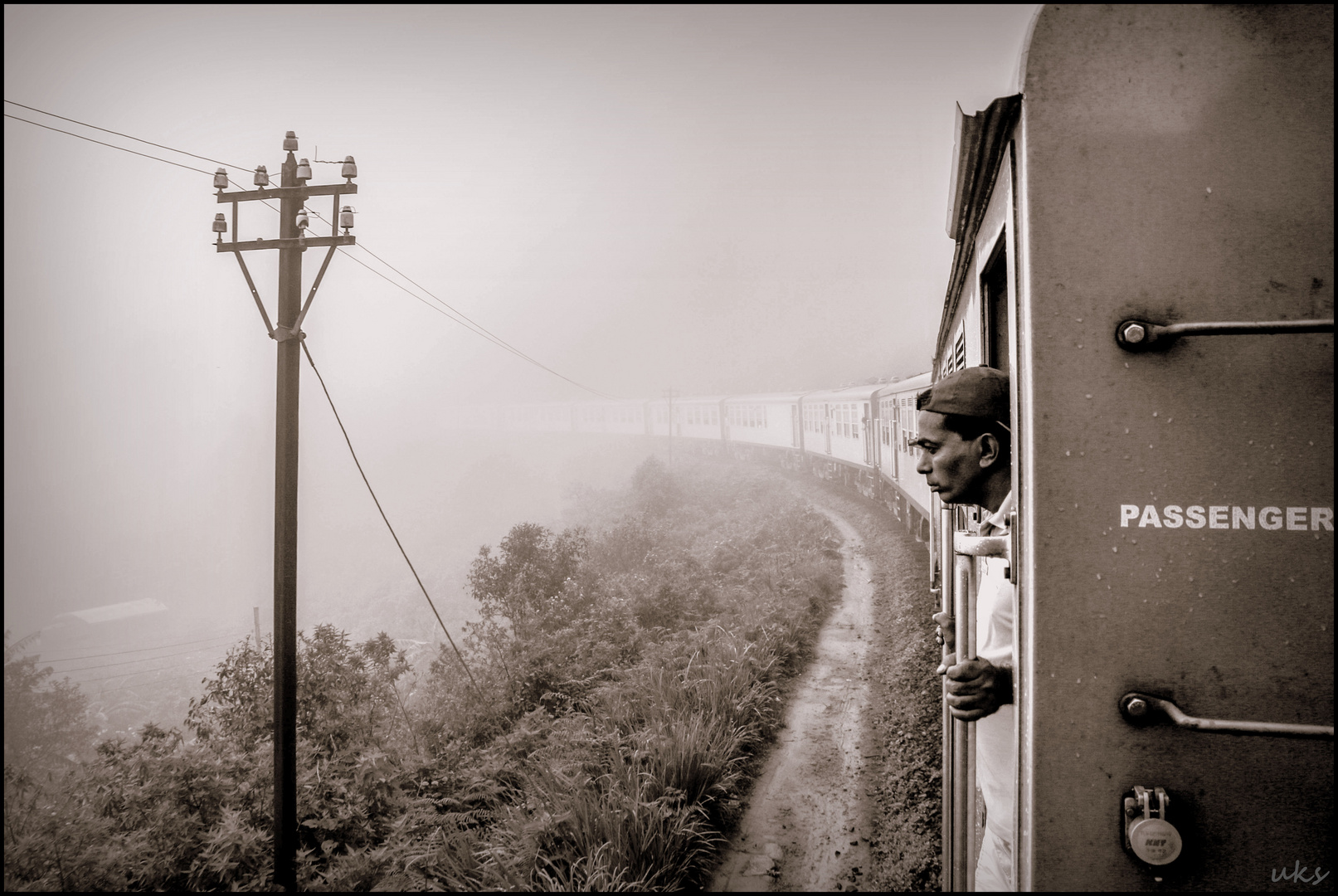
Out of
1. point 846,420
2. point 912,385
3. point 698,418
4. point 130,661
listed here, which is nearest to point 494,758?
point 912,385

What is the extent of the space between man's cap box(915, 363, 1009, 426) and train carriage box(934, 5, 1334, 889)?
437 mm

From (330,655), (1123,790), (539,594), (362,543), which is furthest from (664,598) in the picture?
(362,543)

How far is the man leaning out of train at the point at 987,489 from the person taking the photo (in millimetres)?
1854

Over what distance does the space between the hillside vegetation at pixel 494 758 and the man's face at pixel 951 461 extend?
13.9ft

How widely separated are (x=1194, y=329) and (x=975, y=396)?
0.66 m

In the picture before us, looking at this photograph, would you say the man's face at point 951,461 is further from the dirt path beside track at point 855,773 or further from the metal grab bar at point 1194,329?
the dirt path beside track at point 855,773

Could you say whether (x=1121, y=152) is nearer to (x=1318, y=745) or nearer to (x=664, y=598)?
(x=1318, y=745)

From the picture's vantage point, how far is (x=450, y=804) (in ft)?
22.6

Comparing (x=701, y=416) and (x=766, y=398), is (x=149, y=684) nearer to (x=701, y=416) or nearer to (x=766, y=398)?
(x=701, y=416)

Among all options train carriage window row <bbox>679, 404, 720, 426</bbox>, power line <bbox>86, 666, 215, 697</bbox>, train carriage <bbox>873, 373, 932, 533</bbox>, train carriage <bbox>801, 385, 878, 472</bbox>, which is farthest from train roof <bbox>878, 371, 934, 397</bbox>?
power line <bbox>86, 666, 215, 697</bbox>

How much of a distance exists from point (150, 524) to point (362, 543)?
1128 cm

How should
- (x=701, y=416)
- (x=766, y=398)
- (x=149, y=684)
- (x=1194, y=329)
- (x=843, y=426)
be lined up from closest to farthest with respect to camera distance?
(x=1194, y=329) < (x=843, y=426) < (x=149, y=684) < (x=766, y=398) < (x=701, y=416)

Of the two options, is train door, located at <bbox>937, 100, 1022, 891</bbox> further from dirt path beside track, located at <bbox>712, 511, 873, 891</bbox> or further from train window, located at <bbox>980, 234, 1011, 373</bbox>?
dirt path beside track, located at <bbox>712, 511, 873, 891</bbox>

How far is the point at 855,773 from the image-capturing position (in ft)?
21.8
